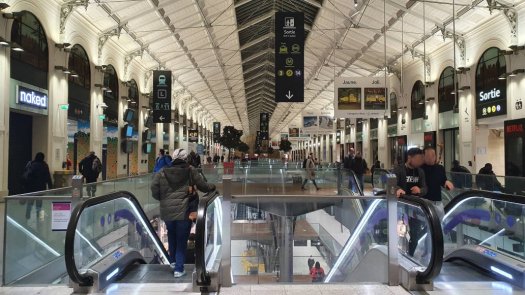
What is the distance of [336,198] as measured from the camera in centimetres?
537

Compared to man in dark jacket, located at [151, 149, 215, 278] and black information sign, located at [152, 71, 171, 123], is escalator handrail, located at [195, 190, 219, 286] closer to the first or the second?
man in dark jacket, located at [151, 149, 215, 278]

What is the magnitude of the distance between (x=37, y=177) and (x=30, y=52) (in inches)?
315

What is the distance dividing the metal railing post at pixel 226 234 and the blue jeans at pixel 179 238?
93 centimetres

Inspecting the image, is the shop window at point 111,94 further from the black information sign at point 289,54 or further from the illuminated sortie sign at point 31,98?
the black information sign at point 289,54

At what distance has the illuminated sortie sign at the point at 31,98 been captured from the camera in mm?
15539

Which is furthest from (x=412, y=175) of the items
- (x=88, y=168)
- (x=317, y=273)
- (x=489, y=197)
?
(x=88, y=168)

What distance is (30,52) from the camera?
1653cm

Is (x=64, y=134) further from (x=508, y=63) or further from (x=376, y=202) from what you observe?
(x=508, y=63)

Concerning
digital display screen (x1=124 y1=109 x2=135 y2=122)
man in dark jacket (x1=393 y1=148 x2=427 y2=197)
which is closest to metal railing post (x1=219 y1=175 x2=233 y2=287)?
man in dark jacket (x1=393 y1=148 x2=427 y2=197)

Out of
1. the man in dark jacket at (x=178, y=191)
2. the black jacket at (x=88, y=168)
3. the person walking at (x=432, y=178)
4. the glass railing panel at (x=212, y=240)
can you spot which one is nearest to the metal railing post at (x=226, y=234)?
the glass railing panel at (x=212, y=240)

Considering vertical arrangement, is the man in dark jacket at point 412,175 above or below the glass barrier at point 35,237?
above

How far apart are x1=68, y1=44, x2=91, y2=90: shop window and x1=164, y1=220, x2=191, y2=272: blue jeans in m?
15.4

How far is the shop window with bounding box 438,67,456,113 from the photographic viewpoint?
76.9 feet

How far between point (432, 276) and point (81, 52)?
2024 centimetres
